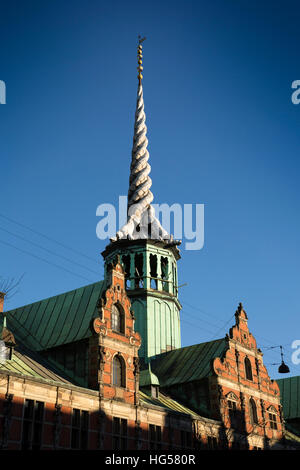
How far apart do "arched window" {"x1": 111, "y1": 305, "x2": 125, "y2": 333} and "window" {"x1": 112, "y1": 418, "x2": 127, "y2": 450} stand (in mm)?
6151

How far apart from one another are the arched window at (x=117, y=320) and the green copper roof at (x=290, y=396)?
29.3m

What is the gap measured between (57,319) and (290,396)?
32.3 meters

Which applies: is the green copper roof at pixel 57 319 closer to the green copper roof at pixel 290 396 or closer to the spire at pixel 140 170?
the spire at pixel 140 170

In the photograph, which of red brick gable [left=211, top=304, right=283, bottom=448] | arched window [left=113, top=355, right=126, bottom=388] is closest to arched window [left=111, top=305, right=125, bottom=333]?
arched window [left=113, top=355, right=126, bottom=388]

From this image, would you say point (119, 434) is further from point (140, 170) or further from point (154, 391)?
point (140, 170)

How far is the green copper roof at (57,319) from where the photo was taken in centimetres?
4056

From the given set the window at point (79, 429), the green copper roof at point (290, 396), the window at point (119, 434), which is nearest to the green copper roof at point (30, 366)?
the window at point (79, 429)

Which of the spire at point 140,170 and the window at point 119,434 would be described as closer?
the window at point 119,434

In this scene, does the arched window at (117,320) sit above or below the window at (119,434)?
above

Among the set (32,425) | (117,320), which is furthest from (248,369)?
(32,425)

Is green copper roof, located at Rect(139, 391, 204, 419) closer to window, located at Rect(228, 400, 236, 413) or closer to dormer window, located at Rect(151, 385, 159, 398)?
dormer window, located at Rect(151, 385, 159, 398)
